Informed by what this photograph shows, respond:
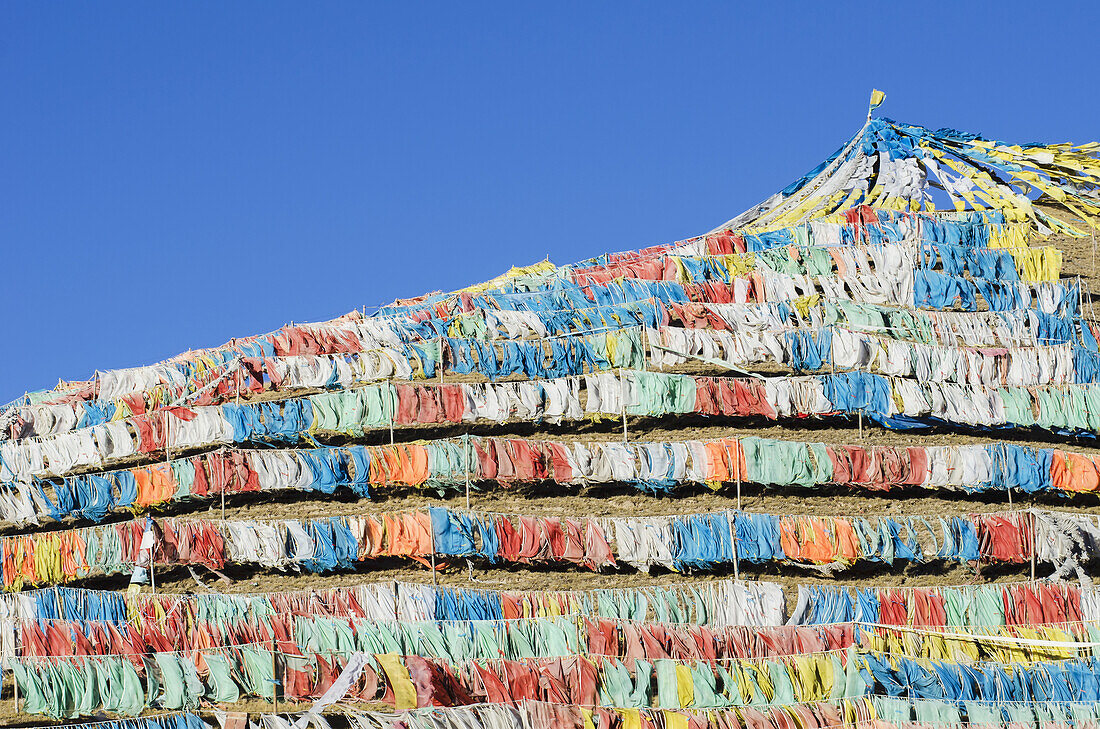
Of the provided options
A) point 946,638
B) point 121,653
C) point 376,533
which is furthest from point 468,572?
point 946,638

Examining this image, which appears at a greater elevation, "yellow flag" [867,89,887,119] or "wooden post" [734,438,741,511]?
"yellow flag" [867,89,887,119]

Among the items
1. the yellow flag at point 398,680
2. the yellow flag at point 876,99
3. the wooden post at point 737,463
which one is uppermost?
the yellow flag at point 876,99

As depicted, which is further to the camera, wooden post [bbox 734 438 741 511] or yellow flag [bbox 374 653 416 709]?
wooden post [bbox 734 438 741 511]

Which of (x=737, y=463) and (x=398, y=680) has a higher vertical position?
(x=737, y=463)

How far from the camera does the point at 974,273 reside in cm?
3844

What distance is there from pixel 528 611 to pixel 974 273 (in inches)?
752

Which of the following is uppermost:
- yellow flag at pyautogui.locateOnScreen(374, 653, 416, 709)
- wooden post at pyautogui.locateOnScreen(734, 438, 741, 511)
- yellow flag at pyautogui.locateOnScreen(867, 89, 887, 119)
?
yellow flag at pyautogui.locateOnScreen(867, 89, 887, 119)

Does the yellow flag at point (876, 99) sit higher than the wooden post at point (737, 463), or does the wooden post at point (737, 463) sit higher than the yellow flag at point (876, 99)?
the yellow flag at point (876, 99)

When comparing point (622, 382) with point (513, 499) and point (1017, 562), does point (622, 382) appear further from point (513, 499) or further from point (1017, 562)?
point (1017, 562)

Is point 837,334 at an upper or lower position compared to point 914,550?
upper

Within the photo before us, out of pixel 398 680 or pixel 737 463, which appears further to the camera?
pixel 737 463

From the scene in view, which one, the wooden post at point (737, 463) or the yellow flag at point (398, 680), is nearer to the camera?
the yellow flag at point (398, 680)

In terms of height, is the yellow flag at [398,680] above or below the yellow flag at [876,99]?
below

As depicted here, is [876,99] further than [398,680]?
Yes
